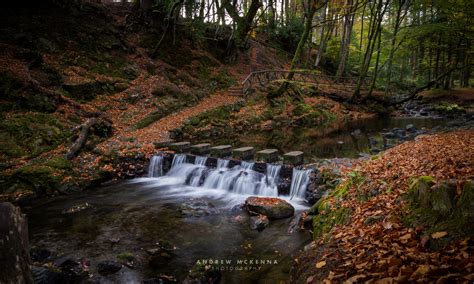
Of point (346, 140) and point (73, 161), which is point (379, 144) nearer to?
point (346, 140)

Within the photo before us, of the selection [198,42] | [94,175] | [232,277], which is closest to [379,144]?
[232,277]

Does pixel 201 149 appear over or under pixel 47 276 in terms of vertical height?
over

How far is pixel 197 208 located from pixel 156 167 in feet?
14.1

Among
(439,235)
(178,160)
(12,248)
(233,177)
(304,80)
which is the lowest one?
(233,177)

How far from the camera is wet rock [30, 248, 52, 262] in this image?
5.74 meters

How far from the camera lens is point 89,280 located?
519 cm

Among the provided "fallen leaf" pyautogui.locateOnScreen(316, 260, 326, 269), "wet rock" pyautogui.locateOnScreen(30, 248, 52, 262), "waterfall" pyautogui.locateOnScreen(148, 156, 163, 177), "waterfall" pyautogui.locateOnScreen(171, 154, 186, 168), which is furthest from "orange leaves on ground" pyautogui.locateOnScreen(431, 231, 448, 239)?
"waterfall" pyautogui.locateOnScreen(148, 156, 163, 177)

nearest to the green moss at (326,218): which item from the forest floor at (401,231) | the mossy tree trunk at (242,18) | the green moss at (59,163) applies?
the forest floor at (401,231)

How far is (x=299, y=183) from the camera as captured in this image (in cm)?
941

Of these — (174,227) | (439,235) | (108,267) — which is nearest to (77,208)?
(174,227)

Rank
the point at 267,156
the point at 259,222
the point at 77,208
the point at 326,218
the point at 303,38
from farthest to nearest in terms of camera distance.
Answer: the point at 303,38, the point at 267,156, the point at 77,208, the point at 259,222, the point at 326,218

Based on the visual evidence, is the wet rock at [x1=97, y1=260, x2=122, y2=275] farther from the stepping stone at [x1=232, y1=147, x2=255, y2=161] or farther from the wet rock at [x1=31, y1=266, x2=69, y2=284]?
the stepping stone at [x1=232, y1=147, x2=255, y2=161]

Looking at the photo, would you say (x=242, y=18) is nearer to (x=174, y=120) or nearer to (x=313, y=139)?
(x=174, y=120)

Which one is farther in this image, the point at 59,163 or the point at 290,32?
the point at 290,32
